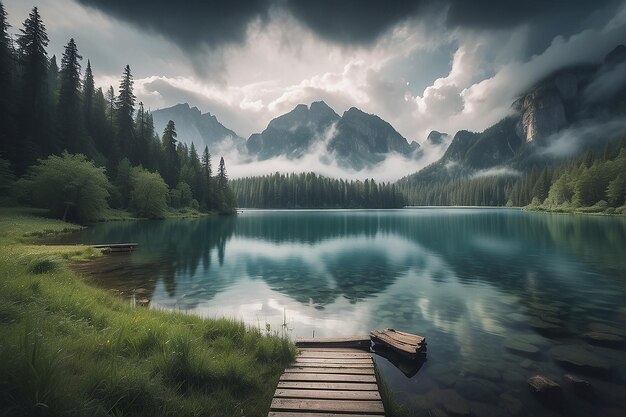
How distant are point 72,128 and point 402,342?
100693 millimetres

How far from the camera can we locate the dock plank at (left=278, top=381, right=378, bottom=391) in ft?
26.0

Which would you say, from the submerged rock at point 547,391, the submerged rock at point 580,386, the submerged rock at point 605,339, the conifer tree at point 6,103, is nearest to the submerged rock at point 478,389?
the submerged rock at point 547,391

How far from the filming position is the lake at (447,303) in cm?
1022

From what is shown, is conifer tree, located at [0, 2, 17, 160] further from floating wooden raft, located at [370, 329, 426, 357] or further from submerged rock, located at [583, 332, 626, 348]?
submerged rock, located at [583, 332, 626, 348]

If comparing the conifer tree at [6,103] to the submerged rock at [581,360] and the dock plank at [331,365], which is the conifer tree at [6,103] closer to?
the dock plank at [331,365]

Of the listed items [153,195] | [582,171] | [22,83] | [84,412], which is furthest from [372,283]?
[582,171]

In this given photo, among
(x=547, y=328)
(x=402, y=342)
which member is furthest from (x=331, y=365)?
(x=547, y=328)

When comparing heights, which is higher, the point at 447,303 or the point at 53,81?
the point at 53,81

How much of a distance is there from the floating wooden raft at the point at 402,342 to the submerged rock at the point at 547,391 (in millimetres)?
3659

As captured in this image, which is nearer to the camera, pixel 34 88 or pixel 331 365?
pixel 331 365

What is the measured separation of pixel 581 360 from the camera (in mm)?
11781

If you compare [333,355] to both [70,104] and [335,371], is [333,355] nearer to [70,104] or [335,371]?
[335,371]

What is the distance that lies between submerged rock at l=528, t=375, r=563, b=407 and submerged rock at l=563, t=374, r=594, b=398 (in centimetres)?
68

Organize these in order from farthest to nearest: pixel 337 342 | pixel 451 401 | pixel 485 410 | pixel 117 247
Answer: pixel 117 247 < pixel 337 342 < pixel 451 401 < pixel 485 410
